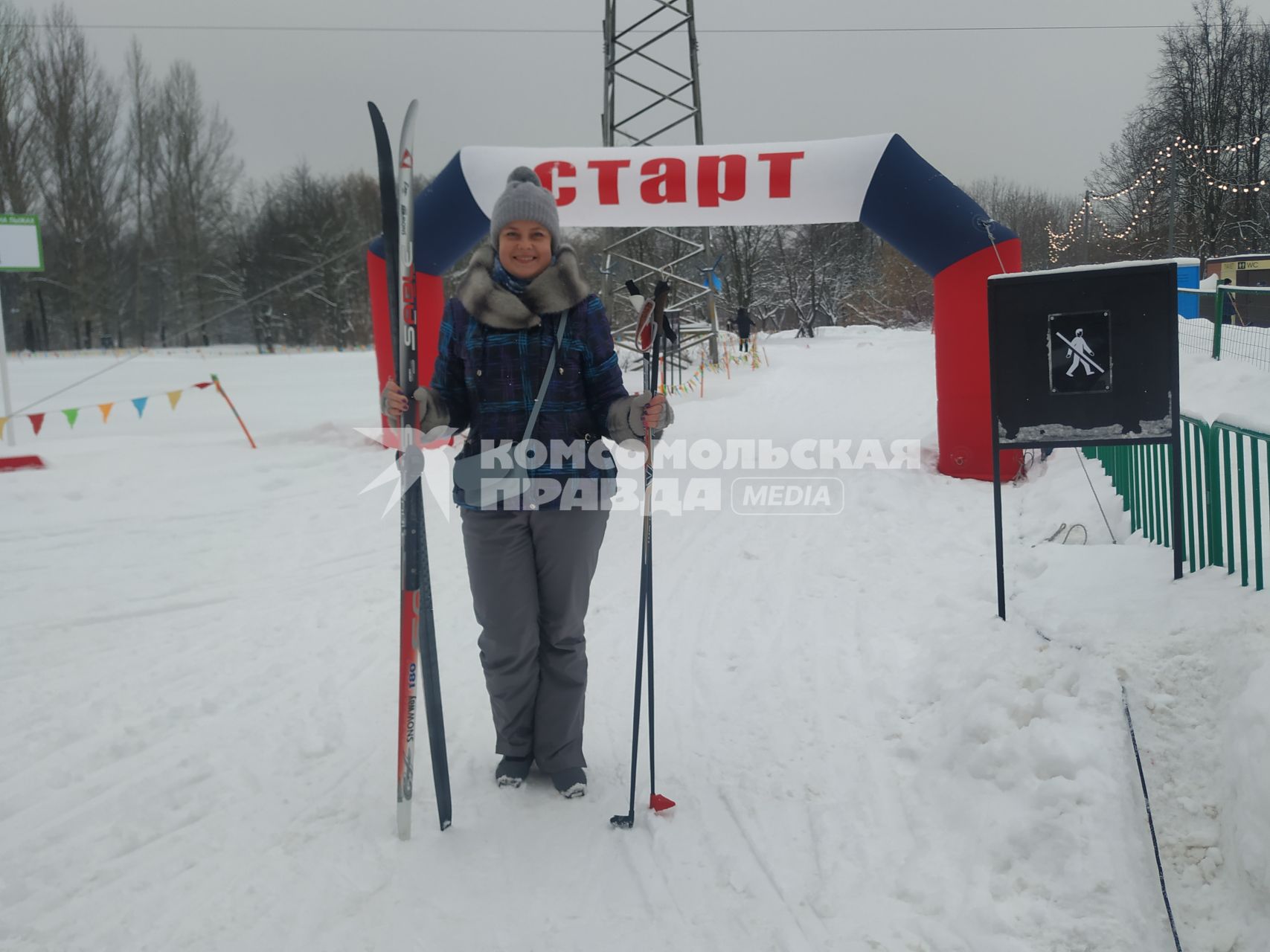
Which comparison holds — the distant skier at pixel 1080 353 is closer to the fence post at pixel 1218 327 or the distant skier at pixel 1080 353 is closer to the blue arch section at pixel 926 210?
the blue arch section at pixel 926 210

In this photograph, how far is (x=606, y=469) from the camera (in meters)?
2.80

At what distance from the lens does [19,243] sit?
401 inches

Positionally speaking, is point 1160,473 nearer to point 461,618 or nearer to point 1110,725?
point 1110,725

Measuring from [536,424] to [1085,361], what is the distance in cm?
251

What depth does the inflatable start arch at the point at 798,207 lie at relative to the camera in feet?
23.1

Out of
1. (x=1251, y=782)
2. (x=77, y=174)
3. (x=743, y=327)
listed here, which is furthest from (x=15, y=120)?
(x=1251, y=782)

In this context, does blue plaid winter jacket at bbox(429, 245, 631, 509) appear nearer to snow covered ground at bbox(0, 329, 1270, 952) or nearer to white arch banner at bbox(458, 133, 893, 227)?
snow covered ground at bbox(0, 329, 1270, 952)

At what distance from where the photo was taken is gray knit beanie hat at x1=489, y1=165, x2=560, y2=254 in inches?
106

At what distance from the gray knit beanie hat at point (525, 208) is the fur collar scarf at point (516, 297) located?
124 mm

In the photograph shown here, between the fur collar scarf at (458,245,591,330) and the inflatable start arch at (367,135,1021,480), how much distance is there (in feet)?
13.8

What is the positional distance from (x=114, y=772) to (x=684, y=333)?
58.6 ft

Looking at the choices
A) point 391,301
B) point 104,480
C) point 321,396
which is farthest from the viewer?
point 321,396

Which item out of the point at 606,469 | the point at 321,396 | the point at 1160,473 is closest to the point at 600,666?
the point at 606,469

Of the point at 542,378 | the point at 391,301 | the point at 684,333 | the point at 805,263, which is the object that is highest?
the point at 805,263
